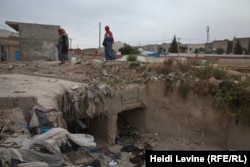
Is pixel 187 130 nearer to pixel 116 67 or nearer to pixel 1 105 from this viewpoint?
pixel 116 67

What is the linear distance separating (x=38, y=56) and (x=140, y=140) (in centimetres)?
731

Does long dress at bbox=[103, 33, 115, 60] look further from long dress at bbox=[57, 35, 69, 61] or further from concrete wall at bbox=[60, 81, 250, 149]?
concrete wall at bbox=[60, 81, 250, 149]

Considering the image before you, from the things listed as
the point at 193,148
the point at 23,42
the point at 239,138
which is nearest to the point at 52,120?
the point at 193,148

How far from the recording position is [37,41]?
1183 centimetres

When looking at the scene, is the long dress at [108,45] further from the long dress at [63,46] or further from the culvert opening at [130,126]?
the culvert opening at [130,126]

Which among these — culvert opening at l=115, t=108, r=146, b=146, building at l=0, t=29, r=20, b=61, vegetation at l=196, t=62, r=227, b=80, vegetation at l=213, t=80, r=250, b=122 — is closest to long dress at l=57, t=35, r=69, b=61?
culvert opening at l=115, t=108, r=146, b=146

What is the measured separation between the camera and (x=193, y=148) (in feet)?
22.3

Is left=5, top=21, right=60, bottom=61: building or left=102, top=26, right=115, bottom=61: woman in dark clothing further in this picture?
left=5, top=21, right=60, bottom=61: building

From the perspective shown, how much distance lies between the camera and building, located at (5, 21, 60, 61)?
11.6 m

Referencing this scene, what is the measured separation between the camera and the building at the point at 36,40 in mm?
11625

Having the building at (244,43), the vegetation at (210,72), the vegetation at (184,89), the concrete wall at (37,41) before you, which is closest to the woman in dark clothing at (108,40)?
the vegetation at (184,89)

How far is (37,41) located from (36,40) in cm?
7

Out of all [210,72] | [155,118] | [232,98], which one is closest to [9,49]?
[155,118]

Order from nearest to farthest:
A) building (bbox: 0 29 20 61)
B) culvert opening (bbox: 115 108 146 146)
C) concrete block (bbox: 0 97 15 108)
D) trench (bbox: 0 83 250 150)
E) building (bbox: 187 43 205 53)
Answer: concrete block (bbox: 0 97 15 108) < trench (bbox: 0 83 250 150) < culvert opening (bbox: 115 108 146 146) < building (bbox: 0 29 20 61) < building (bbox: 187 43 205 53)
